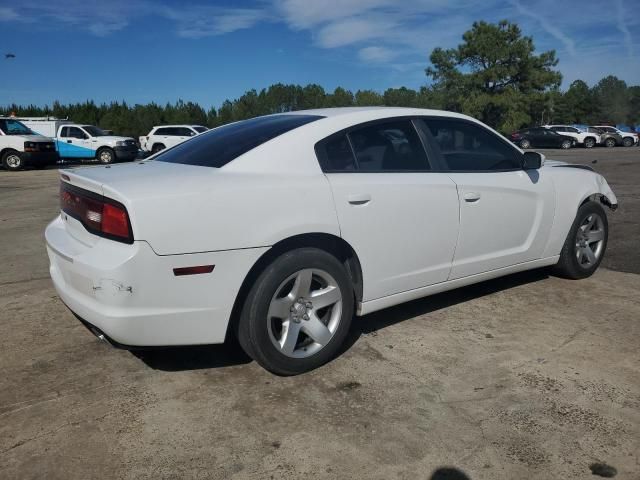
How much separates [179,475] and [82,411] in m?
0.79

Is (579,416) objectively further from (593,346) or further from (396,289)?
(396,289)

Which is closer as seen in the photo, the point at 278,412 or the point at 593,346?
the point at 278,412

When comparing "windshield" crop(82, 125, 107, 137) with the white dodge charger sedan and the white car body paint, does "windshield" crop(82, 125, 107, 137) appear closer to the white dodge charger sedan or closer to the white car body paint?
the white dodge charger sedan

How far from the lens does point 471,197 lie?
154 inches

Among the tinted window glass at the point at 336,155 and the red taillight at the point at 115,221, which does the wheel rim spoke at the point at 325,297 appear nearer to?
the tinted window glass at the point at 336,155

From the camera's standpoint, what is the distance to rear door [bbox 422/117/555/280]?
13.0 feet

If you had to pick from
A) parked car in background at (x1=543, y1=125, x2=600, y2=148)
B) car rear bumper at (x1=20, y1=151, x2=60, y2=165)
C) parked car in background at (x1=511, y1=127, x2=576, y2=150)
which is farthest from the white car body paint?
parked car in background at (x1=543, y1=125, x2=600, y2=148)

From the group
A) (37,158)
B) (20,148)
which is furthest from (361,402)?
(20,148)

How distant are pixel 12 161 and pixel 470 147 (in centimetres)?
2064

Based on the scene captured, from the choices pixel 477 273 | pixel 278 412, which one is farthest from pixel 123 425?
pixel 477 273

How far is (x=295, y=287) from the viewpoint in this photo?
3.15 metres

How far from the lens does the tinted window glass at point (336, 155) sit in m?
3.36

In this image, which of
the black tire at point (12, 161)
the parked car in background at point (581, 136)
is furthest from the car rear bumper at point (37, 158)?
the parked car in background at point (581, 136)

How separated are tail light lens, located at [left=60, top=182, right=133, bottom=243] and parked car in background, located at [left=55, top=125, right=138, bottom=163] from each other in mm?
21261
